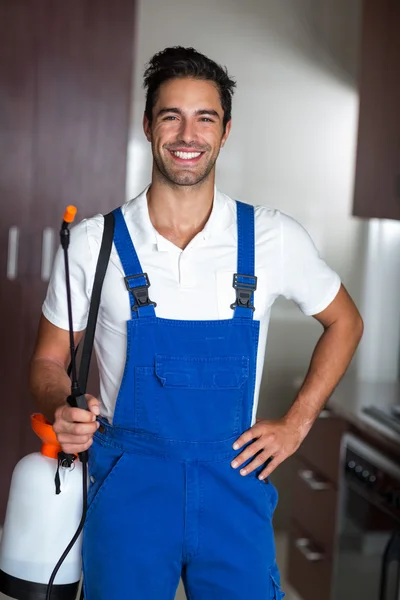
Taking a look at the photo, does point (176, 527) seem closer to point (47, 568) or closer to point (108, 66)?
point (47, 568)

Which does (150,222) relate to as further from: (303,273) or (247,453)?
(247,453)

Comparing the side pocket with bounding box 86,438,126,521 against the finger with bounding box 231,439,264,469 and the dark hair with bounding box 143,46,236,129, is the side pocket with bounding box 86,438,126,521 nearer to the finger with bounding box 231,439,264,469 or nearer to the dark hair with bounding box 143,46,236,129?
the finger with bounding box 231,439,264,469

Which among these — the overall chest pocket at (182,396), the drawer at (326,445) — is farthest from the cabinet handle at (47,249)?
the overall chest pocket at (182,396)

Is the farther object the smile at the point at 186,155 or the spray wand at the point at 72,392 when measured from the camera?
the smile at the point at 186,155

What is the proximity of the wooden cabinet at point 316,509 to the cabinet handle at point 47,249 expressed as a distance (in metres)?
1.21

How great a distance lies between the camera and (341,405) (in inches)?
120

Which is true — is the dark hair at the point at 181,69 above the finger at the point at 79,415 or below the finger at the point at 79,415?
above

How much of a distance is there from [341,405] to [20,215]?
1.44 m

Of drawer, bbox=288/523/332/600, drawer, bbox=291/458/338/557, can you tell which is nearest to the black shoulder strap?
drawer, bbox=291/458/338/557

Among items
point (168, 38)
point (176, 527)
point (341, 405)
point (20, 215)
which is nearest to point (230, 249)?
point (176, 527)

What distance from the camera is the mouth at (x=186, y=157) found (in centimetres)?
178

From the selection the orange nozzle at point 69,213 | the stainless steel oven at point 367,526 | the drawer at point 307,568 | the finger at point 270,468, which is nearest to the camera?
the orange nozzle at point 69,213

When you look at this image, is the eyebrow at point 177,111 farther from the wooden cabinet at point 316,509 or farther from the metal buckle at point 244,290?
the wooden cabinet at point 316,509

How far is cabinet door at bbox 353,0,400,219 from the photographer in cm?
301
